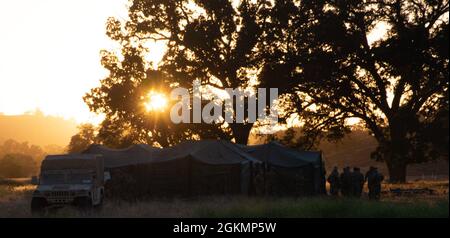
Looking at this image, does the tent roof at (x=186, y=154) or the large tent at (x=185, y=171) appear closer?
the large tent at (x=185, y=171)

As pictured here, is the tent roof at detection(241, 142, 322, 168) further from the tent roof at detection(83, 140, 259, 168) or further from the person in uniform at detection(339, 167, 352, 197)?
the person in uniform at detection(339, 167, 352, 197)

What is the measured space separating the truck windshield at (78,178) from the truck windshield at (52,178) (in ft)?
0.85

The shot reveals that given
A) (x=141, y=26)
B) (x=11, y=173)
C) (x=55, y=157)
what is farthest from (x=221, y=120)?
(x=11, y=173)

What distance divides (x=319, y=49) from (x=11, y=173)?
250 feet

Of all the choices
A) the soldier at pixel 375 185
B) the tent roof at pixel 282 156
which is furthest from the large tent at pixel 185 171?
the soldier at pixel 375 185

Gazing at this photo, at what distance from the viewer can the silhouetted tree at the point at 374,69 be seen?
3712 centimetres

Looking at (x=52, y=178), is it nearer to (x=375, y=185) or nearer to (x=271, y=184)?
(x=271, y=184)

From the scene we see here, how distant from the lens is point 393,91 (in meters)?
44.4

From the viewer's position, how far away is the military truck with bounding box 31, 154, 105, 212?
2288 centimetres

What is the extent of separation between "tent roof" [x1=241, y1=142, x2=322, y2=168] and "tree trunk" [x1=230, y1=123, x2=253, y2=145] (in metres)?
9.29

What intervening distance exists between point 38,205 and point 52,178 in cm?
117

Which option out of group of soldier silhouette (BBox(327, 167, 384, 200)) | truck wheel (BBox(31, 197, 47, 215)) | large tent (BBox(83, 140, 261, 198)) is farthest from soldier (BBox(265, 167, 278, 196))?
truck wheel (BBox(31, 197, 47, 215))

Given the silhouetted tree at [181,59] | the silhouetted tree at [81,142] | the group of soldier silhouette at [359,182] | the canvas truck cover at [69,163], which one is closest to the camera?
the canvas truck cover at [69,163]

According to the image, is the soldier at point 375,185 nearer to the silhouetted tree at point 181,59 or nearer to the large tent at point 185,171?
the large tent at point 185,171
